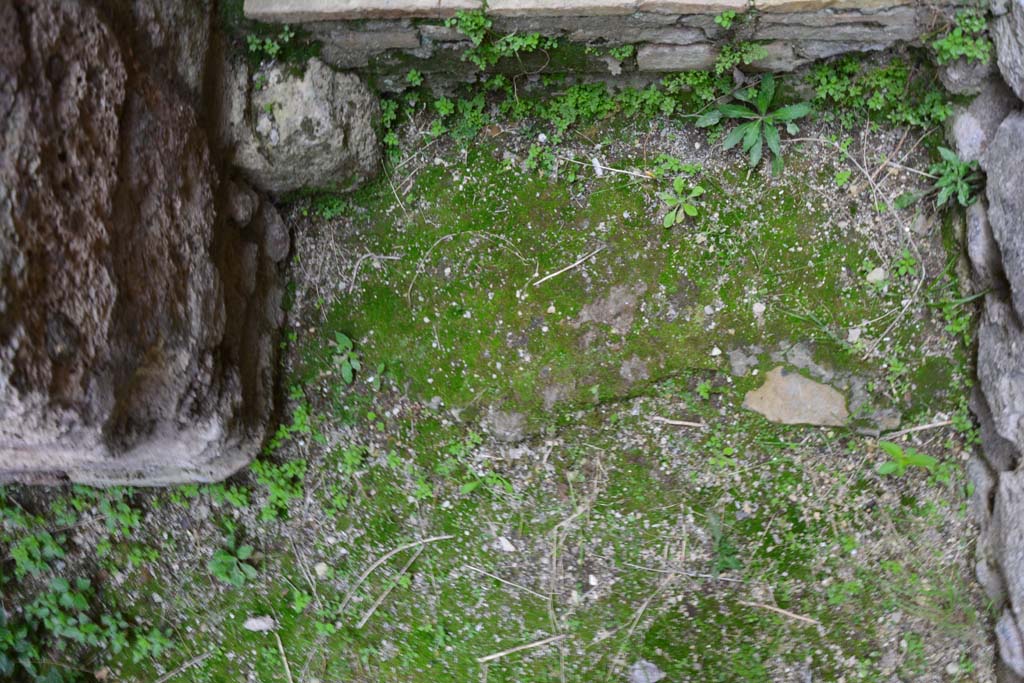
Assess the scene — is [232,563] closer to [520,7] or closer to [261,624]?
[261,624]

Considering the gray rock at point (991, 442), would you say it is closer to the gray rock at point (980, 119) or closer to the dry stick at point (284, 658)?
the gray rock at point (980, 119)

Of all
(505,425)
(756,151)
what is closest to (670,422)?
(505,425)

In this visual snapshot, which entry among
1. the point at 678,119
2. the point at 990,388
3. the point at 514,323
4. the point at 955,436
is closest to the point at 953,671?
the point at 955,436

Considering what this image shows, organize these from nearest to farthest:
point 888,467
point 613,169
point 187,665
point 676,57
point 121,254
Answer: point 121,254, point 676,57, point 888,467, point 613,169, point 187,665

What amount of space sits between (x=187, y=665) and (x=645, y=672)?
2113mm

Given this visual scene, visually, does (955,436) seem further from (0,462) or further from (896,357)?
(0,462)

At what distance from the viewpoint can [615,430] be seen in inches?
113

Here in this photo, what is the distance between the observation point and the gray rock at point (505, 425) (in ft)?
9.45

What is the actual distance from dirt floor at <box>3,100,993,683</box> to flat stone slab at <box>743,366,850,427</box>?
2 centimetres

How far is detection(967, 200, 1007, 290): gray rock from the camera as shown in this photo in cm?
264

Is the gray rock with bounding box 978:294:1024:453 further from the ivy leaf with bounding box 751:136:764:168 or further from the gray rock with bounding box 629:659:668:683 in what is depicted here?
the gray rock with bounding box 629:659:668:683

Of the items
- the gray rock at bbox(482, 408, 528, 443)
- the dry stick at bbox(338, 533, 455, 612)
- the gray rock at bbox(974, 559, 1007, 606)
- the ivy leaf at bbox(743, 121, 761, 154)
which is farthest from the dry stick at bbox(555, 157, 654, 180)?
the gray rock at bbox(974, 559, 1007, 606)

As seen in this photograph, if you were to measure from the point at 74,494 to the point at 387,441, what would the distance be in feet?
4.73

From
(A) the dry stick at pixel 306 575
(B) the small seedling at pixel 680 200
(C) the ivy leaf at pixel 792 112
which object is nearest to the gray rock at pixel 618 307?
(B) the small seedling at pixel 680 200
